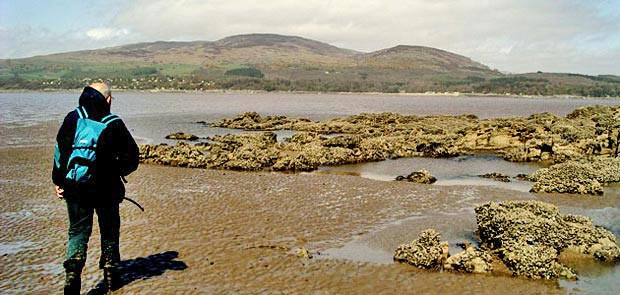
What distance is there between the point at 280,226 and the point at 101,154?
18.6 ft

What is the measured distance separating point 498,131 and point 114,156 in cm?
2554

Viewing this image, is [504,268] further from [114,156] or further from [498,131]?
[498,131]

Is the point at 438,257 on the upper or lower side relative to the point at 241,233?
upper

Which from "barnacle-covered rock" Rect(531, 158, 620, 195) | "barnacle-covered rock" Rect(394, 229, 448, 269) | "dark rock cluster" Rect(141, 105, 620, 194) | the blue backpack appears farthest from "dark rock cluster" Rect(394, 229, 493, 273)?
"dark rock cluster" Rect(141, 105, 620, 194)

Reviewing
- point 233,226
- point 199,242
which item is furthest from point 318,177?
point 199,242

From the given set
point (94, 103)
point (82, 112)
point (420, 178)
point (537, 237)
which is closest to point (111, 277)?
point (82, 112)

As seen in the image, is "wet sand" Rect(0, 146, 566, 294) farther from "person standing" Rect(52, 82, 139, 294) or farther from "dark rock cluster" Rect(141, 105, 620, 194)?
"dark rock cluster" Rect(141, 105, 620, 194)

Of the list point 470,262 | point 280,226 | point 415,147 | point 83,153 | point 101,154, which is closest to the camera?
point 83,153

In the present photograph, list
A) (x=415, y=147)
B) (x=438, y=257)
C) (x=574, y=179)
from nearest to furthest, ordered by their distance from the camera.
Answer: (x=438, y=257), (x=574, y=179), (x=415, y=147)

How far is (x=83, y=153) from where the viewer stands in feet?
23.0

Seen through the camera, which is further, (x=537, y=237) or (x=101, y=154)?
(x=537, y=237)

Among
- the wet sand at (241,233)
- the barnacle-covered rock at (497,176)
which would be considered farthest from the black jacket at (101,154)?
the barnacle-covered rock at (497,176)

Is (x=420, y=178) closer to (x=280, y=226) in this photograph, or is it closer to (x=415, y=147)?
(x=280, y=226)

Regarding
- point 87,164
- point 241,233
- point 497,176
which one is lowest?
point 241,233
